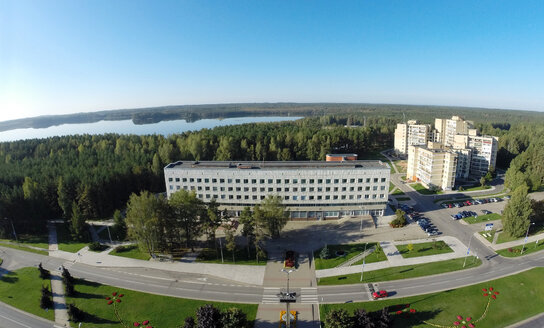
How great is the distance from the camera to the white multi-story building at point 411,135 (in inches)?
5221

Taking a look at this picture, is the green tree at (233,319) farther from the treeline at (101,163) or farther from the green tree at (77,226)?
the treeline at (101,163)

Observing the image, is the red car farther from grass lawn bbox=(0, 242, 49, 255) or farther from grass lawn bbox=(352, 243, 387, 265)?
grass lawn bbox=(0, 242, 49, 255)

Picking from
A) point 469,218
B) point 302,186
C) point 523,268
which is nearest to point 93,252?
point 302,186

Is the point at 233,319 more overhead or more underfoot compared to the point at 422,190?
more overhead

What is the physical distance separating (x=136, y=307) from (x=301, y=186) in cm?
4059

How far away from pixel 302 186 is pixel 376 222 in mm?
19425

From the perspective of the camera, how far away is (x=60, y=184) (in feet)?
209

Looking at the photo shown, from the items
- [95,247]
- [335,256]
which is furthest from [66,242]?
[335,256]

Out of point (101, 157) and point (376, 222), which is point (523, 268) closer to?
point (376, 222)

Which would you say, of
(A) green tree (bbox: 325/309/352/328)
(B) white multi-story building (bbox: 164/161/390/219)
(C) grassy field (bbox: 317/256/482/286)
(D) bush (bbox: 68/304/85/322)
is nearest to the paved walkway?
(D) bush (bbox: 68/304/85/322)

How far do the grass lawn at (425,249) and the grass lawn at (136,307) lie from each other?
30838mm

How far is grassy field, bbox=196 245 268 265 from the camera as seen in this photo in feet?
161

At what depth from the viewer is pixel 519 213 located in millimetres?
53438

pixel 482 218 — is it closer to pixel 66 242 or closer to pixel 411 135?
pixel 411 135
